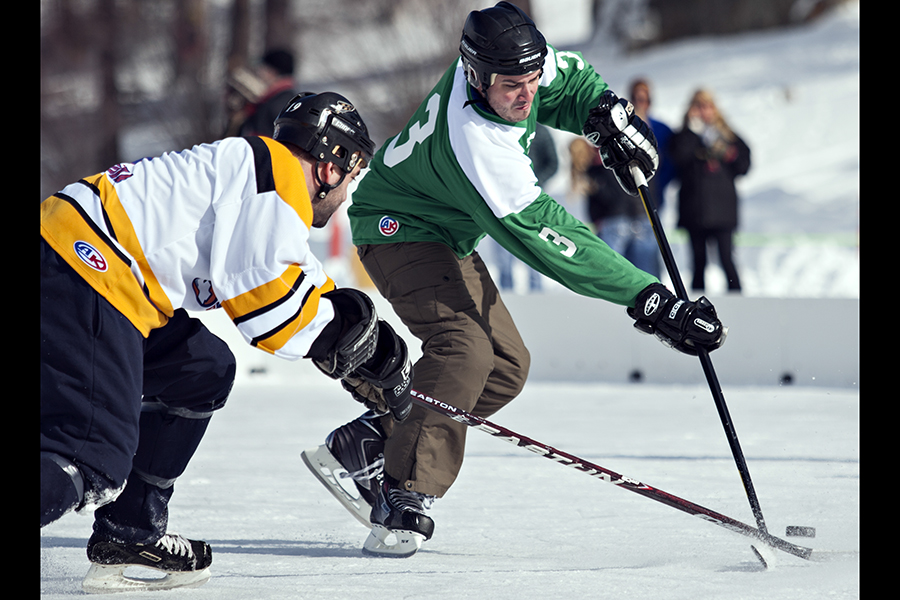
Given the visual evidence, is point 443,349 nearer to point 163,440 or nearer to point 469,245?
point 469,245

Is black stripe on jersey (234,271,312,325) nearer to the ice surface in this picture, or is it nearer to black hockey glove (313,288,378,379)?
black hockey glove (313,288,378,379)

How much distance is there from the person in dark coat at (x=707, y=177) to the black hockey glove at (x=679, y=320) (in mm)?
3939

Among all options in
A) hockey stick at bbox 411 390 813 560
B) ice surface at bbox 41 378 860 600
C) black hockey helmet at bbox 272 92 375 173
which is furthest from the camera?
hockey stick at bbox 411 390 813 560

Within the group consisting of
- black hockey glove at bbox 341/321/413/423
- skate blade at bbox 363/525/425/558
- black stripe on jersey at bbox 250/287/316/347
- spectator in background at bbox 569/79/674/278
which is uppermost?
black stripe on jersey at bbox 250/287/316/347

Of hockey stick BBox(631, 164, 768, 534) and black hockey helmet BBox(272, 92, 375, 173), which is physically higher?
black hockey helmet BBox(272, 92, 375, 173)

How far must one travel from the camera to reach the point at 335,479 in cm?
304

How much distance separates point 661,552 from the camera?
108 inches

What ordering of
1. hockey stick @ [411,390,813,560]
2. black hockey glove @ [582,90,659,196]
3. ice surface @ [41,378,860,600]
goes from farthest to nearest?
1. black hockey glove @ [582,90,659,196]
2. hockey stick @ [411,390,813,560]
3. ice surface @ [41,378,860,600]

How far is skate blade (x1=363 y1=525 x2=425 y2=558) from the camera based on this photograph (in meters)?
2.83

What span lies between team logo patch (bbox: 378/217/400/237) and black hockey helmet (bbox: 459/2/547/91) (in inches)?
18.4

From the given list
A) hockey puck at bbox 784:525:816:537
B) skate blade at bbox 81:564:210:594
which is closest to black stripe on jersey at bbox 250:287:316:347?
skate blade at bbox 81:564:210:594

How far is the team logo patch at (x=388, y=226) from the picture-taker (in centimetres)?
307

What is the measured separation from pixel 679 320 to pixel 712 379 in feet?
1.10

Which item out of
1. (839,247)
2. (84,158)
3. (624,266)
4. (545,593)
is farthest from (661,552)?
(84,158)
